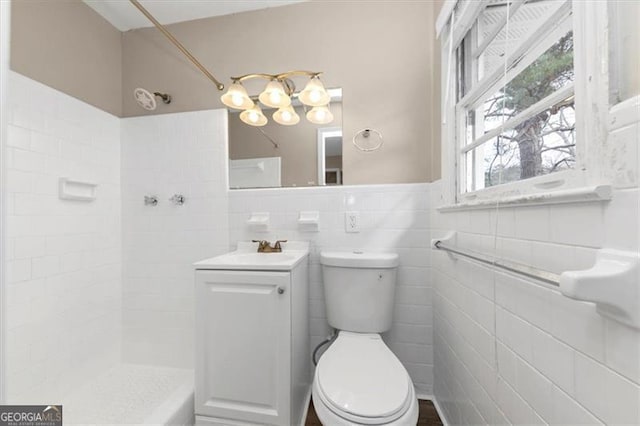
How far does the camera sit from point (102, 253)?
166cm

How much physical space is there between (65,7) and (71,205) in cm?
117

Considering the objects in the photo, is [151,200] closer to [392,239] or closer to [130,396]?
[130,396]

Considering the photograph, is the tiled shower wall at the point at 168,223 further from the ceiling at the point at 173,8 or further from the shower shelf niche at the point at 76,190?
the ceiling at the point at 173,8

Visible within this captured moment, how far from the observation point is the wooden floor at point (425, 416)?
128 cm

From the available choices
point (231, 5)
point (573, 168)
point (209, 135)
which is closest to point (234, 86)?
point (209, 135)

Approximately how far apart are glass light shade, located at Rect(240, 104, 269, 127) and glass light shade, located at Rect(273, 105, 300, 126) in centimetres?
9

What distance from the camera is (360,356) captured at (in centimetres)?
107

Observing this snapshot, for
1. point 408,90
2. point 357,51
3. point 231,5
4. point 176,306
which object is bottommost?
point 176,306

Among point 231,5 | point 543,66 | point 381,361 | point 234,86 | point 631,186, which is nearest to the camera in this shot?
point 631,186

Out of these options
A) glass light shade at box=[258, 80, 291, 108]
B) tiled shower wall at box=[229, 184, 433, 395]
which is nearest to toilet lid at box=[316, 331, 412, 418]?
tiled shower wall at box=[229, 184, 433, 395]

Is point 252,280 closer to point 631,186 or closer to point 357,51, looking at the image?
point 631,186

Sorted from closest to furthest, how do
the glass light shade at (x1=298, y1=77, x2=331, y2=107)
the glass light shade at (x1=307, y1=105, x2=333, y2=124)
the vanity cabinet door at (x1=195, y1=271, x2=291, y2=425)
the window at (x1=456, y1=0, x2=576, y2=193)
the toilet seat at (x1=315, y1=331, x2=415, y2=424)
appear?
the window at (x1=456, y1=0, x2=576, y2=193), the toilet seat at (x1=315, y1=331, x2=415, y2=424), the vanity cabinet door at (x1=195, y1=271, x2=291, y2=425), the glass light shade at (x1=298, y1=77, x2=331, y2=107), the glass light shade at (x1=307, y1=105, x2=333, y2=124)

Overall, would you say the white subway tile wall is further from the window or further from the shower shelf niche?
the shower shelf niche

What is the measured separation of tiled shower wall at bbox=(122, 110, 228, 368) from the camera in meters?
1.68
